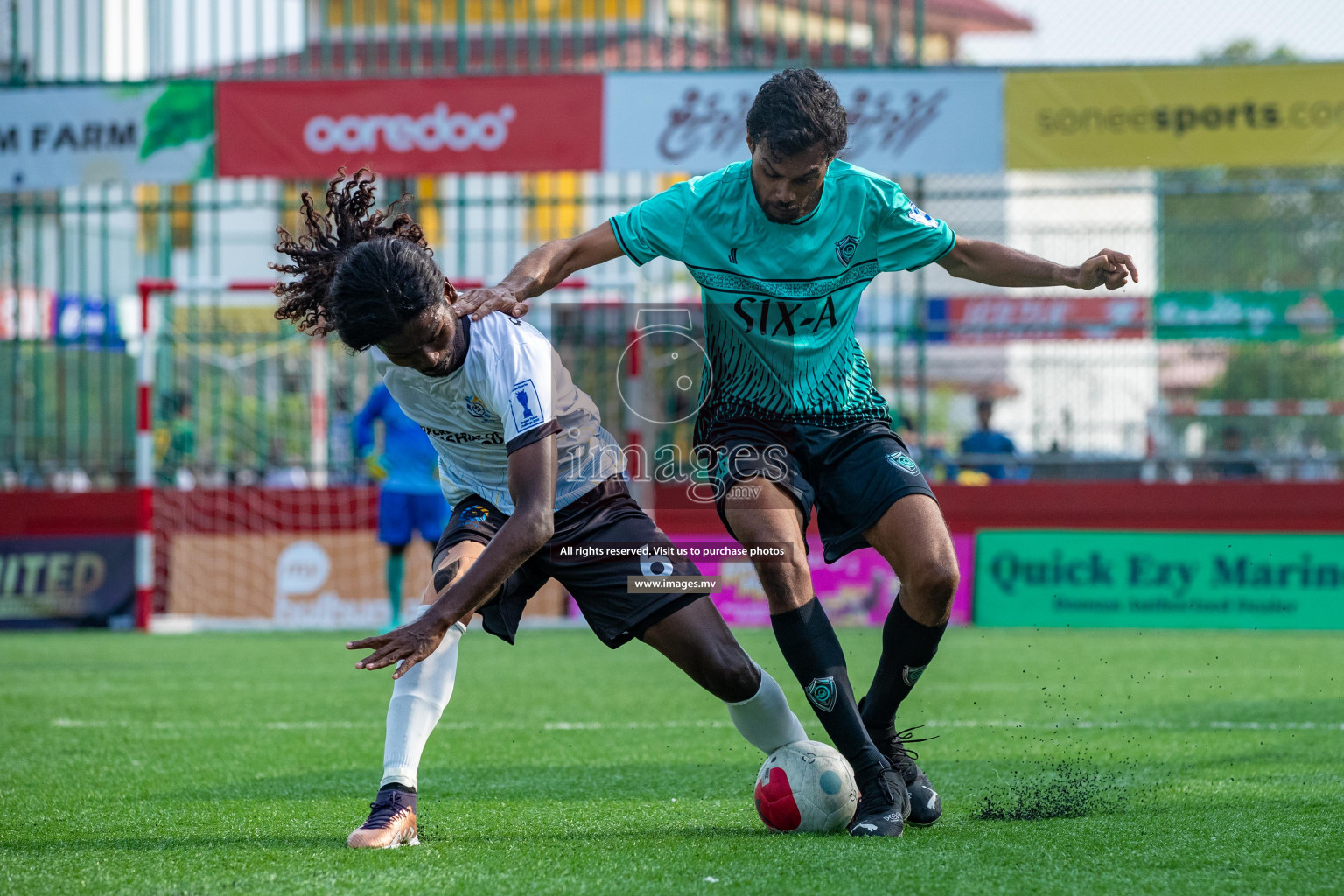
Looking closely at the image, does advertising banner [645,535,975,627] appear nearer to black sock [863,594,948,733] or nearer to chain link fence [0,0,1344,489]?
chain link fence [0,0,1344,489]

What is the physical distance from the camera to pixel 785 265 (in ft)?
14.2

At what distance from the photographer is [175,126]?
1347 centimetres

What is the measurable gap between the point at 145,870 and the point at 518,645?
7466 mm

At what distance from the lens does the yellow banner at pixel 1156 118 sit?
12.5 meters

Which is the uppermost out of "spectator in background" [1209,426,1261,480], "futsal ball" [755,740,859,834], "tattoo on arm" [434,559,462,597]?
"tattoo on arm" [434,559,462,597]

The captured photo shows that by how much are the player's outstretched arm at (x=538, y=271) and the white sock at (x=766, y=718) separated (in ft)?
4.26

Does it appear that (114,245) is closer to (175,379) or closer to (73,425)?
(175,379)

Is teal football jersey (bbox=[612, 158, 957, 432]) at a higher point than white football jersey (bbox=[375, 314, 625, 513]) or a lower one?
higher

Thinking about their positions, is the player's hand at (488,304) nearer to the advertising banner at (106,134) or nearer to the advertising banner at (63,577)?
the advertising banner at (63,577)

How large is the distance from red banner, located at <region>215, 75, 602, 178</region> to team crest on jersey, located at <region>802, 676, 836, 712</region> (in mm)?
9474

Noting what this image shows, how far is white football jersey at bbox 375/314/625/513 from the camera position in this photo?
3766mm

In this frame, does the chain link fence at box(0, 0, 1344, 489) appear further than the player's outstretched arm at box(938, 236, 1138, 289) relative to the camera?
Yes

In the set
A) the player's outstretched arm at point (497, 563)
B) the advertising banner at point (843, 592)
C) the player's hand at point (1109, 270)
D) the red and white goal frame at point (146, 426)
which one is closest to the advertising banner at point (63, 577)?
the red and white goal frame at point (146, 426)

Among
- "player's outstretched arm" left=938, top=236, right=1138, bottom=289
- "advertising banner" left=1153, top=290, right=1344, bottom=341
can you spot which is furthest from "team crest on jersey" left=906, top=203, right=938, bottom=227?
"advertising banner" left=1153, top=290, right=1344, bottom=341
